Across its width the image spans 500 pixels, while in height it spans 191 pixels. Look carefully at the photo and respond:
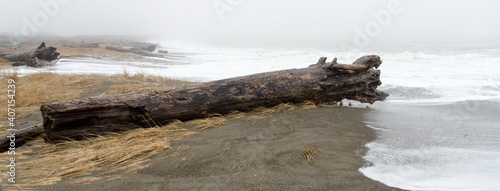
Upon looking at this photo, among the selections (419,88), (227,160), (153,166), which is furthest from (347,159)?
(419,88)

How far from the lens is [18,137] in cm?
389

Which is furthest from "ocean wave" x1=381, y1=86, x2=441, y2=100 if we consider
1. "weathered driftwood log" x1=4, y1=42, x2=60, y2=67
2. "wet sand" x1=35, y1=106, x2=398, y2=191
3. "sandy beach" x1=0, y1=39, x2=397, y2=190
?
"weathered driftwood log" x1=4, y1=42, x2=60, y2=67

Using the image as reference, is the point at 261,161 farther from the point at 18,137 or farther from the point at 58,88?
the point at 58,88

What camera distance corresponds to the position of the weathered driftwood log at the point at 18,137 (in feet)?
12.5

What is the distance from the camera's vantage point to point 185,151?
→ 11.0ft

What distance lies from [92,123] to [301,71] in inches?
132

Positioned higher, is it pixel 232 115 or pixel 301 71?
pixel 301 71

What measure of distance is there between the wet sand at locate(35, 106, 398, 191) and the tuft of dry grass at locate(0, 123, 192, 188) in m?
0.16

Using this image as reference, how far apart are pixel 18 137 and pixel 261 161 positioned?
305cm

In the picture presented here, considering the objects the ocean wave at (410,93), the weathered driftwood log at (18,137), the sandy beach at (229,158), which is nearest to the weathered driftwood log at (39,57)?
the sandy beach at (229,158)

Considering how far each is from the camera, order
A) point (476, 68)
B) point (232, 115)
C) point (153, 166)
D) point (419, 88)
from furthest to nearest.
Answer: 1. point (476, 68)
2. point (419, 88)
3. point (232, 115)
4. point (153, 166)

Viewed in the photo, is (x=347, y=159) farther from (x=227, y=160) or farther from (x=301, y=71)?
(x=301, y=71)

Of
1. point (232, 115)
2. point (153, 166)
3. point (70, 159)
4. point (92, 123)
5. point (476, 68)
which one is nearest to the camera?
point (153, 166)

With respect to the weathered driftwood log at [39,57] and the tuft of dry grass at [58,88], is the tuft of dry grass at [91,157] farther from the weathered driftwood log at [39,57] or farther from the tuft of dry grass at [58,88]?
the weathered driftwood log at [39,57]
